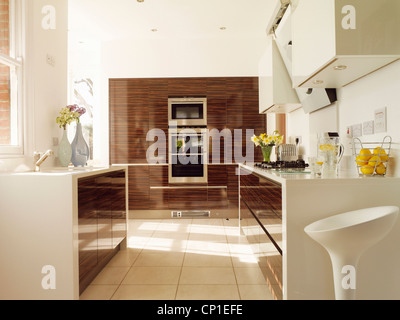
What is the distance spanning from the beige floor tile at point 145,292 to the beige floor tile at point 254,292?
519 millimetres

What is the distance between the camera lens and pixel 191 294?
2.19 meters

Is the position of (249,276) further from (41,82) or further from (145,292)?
(41,82)

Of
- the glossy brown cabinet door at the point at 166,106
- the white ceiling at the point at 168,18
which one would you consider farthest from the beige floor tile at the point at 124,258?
the white ceiling at the point at 168,18

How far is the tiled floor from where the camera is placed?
2.21m

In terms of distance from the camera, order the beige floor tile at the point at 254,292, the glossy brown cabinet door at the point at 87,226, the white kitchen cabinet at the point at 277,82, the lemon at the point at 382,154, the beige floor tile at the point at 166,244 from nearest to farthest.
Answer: the lemon at the point at 382,154
the glossy brown cabinet door at the point at 87,226
the beige floor tile at the point at 254,292
the white kitchen cabinet at the point at 277,82
the beige floor tile at the point at 166,244

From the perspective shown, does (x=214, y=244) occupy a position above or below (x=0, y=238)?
below

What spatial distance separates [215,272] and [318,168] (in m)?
1.29

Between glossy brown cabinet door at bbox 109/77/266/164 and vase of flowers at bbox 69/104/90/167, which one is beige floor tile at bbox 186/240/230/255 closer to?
vase of flowers at bbox 69/104/90/167

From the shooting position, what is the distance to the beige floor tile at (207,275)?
242 cm

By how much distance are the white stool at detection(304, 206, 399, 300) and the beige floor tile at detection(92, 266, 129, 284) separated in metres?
1.69

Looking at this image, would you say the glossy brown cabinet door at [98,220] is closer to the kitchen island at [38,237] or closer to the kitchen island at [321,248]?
the kitchen island at [38,237]

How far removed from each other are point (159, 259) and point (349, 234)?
6.67 feet

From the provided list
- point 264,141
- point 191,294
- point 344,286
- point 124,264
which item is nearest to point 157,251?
point 124,264
